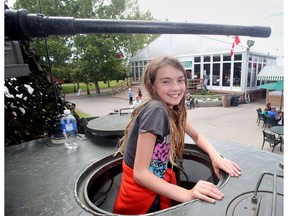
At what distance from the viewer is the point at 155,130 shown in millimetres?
1380

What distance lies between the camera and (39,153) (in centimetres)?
251

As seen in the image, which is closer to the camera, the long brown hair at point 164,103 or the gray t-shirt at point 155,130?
the gray t-shirt at point 155,130

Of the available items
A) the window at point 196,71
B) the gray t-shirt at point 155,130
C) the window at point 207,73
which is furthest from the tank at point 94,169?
the window at point 196,71

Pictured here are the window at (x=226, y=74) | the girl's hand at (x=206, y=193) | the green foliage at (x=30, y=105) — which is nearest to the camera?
the girl's hand at (x=206, y=193)

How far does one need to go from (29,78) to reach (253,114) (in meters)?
14.3

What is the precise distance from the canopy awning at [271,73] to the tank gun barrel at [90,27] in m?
19.2

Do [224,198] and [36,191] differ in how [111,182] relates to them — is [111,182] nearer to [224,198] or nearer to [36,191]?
[36,191]

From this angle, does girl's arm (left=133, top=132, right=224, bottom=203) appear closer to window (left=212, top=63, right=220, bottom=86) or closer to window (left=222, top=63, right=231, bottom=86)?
window (left=222, top=63, right=231, bottom=86)

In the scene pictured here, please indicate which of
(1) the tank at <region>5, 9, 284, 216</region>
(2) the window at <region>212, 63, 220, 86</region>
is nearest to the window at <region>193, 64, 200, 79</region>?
(2) the window at <region>212, 63, 220, 86</region>

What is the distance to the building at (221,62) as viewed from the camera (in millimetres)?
18347

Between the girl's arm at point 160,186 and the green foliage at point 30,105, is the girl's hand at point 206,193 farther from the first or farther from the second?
the green foliage at point 30,105

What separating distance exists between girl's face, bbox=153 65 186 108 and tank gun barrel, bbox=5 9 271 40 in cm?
59

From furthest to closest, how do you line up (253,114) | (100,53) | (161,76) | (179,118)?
1. (100,53)
2. (253,114)
3. (179,118)
4. (161,76)

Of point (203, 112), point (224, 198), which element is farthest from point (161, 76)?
point (203, 112)
